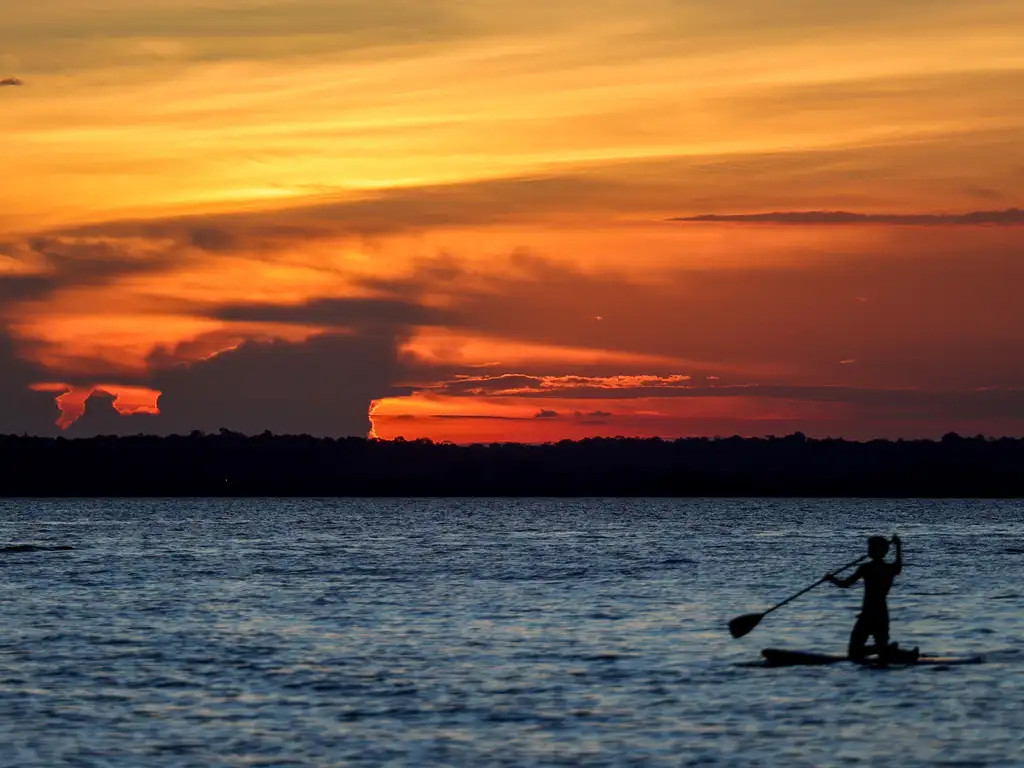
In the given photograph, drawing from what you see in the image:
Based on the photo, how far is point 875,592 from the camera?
3388 centimetres

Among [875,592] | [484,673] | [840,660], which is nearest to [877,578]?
[875,592]

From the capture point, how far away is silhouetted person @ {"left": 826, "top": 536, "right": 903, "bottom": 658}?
109 feet

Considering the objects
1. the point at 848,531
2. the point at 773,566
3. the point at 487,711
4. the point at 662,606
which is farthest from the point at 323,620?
the point at 848,531

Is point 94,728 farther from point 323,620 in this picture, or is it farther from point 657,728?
point 323,620

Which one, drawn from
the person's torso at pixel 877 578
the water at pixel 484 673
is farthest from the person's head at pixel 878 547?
the water at pixel 484 673

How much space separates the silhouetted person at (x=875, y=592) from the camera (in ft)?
109

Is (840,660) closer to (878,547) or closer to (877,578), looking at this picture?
(877,578)

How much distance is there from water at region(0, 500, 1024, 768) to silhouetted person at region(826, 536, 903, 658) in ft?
2.25

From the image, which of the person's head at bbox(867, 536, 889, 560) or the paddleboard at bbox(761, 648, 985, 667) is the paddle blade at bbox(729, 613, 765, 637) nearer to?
the paddleboard at bbox(761, 648, 985, 667)

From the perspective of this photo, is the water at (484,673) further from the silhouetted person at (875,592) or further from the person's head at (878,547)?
the person's head at (878,547)

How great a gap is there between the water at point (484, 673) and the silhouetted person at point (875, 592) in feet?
2.25

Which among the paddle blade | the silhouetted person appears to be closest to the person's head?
the silhouetted person

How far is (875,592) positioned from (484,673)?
9.03 m

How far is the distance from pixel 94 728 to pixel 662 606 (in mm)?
30925
